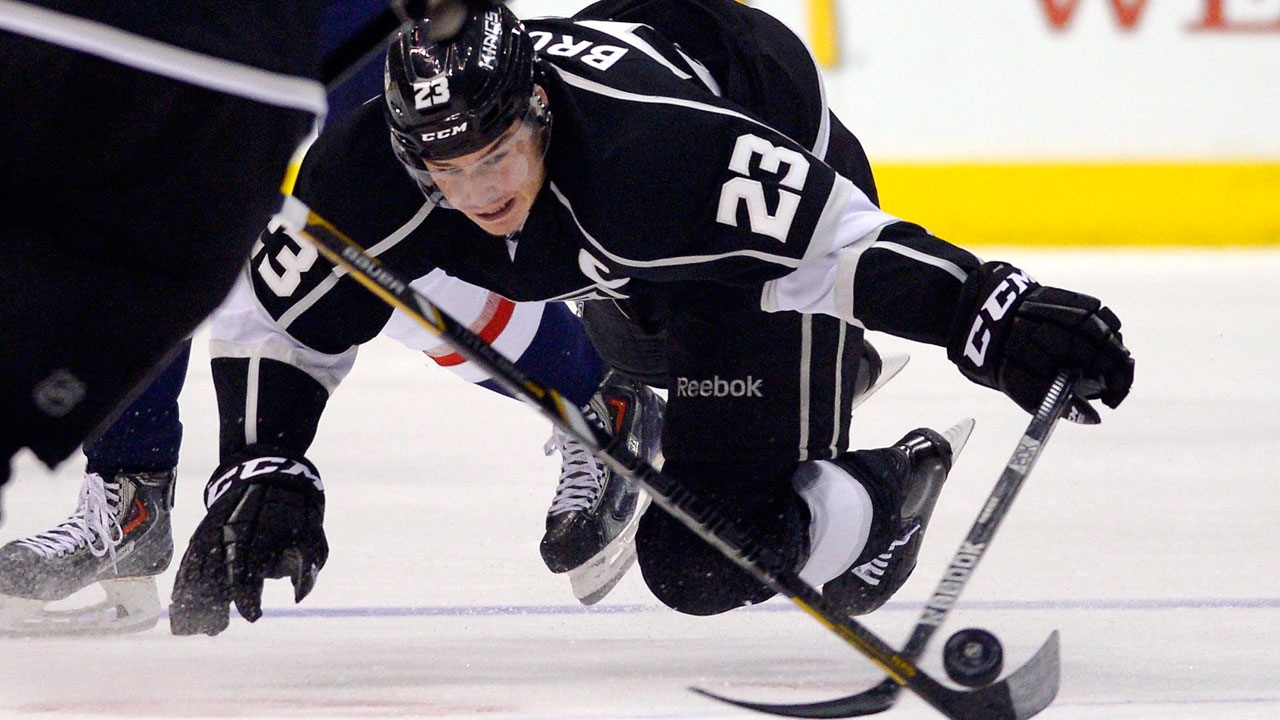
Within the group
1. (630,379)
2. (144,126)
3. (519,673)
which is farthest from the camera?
(630,379)

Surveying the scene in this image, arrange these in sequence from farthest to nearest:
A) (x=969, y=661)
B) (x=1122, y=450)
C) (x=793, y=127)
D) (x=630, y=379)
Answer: (x=1122, y=450) < (x=630, y=379) < (x=793, y=127) < (x=969, y=661)

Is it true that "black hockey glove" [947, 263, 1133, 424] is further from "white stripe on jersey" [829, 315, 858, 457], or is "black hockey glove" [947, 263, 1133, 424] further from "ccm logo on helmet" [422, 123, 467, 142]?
"ccm logo on helmet" [422, 123, 467, 142]

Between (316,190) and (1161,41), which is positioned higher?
(1161,41)

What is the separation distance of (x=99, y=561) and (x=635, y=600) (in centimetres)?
71

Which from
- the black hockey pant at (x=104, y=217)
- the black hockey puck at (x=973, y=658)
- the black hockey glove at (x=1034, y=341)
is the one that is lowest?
the black hockey pant at (x=104, y=217)

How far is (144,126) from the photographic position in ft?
3.61

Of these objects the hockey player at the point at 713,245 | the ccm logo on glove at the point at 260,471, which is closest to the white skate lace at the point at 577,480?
the hockey player at the point at 713,245

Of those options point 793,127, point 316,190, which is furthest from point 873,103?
point 316,190

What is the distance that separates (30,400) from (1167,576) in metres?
1.64

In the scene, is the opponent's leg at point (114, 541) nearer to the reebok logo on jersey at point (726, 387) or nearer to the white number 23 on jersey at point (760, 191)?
the reebok logo on jersey at point (726, 387)

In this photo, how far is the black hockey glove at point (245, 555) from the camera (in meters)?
1.92

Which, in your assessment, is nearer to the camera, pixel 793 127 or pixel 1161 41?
pixel 793 127

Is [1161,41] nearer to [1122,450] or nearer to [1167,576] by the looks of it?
[1122,450]

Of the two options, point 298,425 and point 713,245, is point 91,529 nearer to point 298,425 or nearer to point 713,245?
point 298,425
